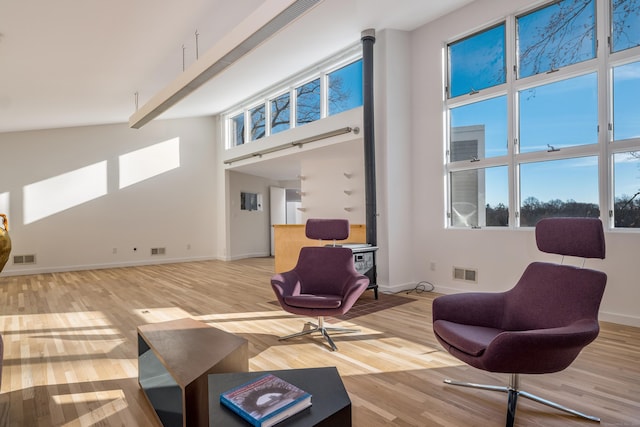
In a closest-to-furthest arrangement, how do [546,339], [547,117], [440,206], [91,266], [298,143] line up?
[546,339] → [547,117] → [440,206] → [298,143] → [91,266]

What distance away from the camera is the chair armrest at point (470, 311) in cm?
261

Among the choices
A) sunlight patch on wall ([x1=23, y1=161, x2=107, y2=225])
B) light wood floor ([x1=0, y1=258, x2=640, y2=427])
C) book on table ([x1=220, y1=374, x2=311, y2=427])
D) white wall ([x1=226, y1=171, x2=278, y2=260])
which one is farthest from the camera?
white wall ([x1=226, y1=171, x2=278, y2=260])

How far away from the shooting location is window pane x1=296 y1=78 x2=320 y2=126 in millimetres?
7316

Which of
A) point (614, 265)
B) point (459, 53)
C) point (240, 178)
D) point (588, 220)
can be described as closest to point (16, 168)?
point (240, 178)

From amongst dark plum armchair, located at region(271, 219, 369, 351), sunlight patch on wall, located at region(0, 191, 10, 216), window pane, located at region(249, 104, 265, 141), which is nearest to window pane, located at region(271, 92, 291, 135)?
window pane, located at region(249, 104, 265, 141)

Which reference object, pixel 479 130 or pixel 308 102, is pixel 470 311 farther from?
pixel 308 102

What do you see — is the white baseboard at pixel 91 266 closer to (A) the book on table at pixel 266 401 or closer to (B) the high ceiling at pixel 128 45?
(B) the high ceiling at pixel 128 45

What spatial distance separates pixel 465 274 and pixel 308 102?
441 cm

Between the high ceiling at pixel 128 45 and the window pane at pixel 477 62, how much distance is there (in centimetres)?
56

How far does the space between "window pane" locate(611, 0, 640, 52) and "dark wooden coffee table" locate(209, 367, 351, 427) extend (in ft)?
14.9

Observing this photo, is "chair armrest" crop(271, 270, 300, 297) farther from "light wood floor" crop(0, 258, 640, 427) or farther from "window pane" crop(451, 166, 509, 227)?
"window pane" crop(451, 166, 509, 227)

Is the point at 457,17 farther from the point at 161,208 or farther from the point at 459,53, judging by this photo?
the point at 161,208

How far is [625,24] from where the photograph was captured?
12.9 feet

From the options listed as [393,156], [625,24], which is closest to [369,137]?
[393,156]
